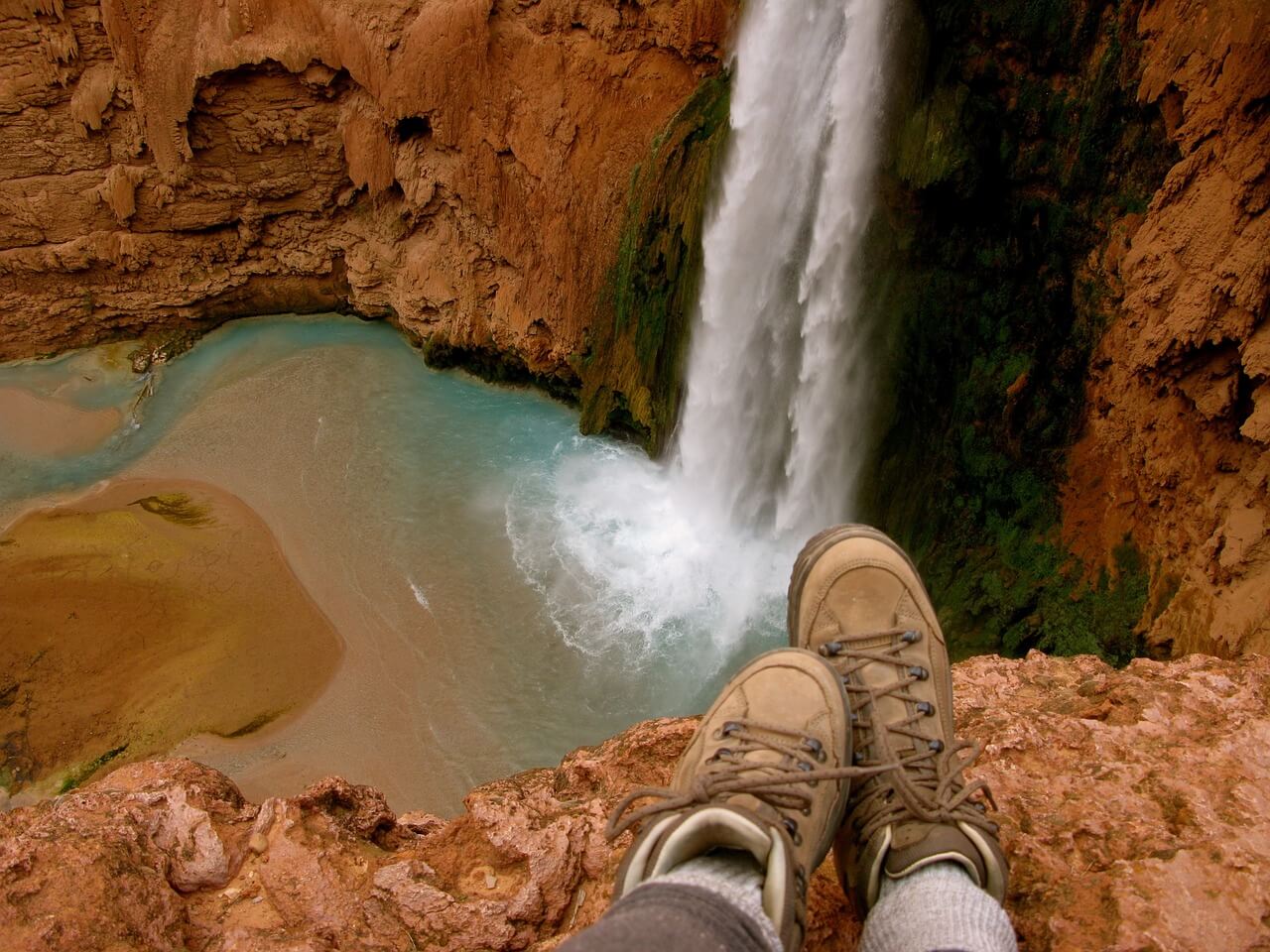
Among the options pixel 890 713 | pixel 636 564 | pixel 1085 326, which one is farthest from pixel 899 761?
pixel 636 564

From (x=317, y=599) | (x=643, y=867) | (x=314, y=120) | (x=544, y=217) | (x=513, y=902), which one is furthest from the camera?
(x=314, y=120)

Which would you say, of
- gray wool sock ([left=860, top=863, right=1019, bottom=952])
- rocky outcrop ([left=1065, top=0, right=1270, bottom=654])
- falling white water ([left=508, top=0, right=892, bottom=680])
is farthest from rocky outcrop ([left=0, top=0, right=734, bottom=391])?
gray wool sock ([left=860, top=863, right=1019, bottom=952])

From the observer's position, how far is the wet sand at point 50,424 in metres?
7.56

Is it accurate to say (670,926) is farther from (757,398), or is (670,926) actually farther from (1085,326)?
(757,398)

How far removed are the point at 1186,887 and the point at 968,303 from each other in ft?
12.3

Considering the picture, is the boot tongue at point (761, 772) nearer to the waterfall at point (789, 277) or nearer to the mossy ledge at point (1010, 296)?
the mossy ledge at point (1010, 296)

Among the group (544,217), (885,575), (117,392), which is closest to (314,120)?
(544,217)

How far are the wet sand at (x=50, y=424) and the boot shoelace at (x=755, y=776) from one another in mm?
7772

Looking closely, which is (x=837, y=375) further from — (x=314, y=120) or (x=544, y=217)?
(x=314, y=120)

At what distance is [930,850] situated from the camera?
156cm

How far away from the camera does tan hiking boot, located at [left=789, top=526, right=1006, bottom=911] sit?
1.60 m

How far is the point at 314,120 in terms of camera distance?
7.72 m

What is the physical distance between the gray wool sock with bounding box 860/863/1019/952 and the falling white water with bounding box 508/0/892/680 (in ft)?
12.3

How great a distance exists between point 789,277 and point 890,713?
13.6 feet
